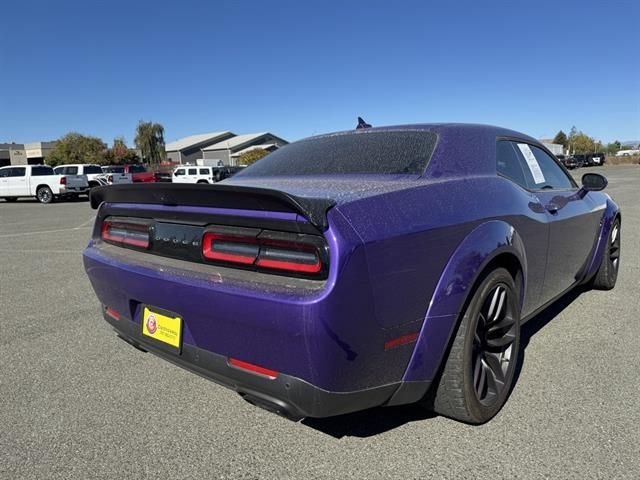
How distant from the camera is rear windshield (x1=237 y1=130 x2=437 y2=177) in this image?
8.29 feet

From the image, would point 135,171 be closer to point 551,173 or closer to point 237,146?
point 551,173

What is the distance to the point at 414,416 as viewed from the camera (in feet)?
7.95

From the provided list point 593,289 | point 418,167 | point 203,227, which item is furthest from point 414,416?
point 593,289

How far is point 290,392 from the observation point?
5.82 feet

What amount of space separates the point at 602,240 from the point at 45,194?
71.5 feet

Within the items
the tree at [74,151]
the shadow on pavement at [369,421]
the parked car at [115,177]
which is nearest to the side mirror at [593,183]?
the shadow on pavement at [369,421]

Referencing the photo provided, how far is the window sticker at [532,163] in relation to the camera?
3166mm

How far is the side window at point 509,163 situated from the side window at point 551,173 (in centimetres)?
23

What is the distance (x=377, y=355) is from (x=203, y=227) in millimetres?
933

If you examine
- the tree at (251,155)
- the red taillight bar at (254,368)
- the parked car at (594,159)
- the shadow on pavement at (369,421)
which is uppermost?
the tree at (251,155)

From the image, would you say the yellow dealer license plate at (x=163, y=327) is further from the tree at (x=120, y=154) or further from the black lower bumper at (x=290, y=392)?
the tree at (x=120, y=154)

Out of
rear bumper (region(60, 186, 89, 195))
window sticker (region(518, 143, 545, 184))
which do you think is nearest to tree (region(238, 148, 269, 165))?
rear bumper (region(60, 186, 89, 195))

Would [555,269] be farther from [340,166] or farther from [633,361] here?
[340,166]

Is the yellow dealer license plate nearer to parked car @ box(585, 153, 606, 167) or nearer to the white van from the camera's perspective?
the white van
